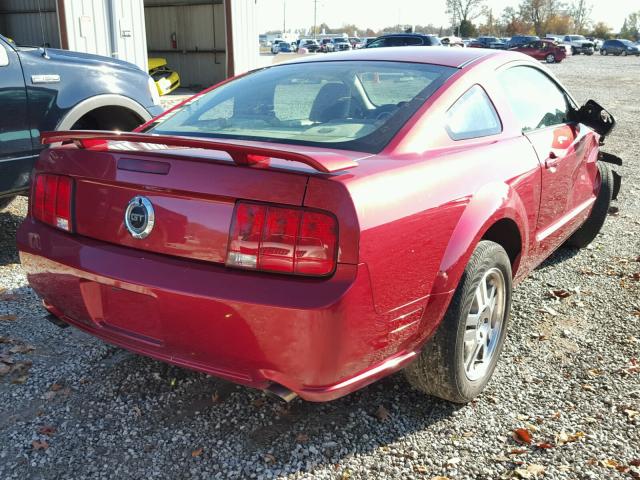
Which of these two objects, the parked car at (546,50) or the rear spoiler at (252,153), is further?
the parked car at (546,50)

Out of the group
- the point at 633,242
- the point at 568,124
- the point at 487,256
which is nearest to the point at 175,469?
the point at 487,256

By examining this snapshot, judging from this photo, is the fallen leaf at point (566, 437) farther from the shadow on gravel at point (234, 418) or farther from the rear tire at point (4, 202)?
the rear tire at point (4, 202)

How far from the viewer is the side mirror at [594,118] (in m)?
4.14

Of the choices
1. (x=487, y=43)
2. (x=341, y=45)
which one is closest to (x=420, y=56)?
(x=487, y=43)

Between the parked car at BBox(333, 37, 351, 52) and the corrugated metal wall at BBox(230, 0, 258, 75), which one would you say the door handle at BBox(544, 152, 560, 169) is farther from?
the parked car at BBox(333, 37, 351, 52)

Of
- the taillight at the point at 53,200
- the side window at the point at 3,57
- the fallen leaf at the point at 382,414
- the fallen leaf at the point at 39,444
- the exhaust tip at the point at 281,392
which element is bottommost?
the fallen leaf at the point at 382,414

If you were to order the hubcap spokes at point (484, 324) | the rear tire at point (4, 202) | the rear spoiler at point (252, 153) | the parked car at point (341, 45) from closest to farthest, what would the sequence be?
the rear spoiler at point (252, 153) < the hubcap spokes at point (484, 324) < the rear tire at point (4, 202) < the parked car at point (341, 45)

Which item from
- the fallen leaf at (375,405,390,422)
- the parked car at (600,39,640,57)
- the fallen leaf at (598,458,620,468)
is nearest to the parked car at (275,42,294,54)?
the parked car at (600,39,640,57)

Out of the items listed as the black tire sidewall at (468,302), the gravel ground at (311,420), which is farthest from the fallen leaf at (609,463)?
the black tire sidewall at (468,302)

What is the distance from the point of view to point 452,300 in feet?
8.42

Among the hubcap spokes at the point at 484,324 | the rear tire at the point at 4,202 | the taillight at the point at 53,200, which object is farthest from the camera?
the rear tire at the point at 4,202

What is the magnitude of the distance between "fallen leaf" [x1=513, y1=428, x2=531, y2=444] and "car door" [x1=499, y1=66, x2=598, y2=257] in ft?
3.75

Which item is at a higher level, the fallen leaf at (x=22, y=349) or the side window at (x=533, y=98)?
the side window at (x=533, y=98)

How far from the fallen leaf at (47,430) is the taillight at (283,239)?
1220 mm
